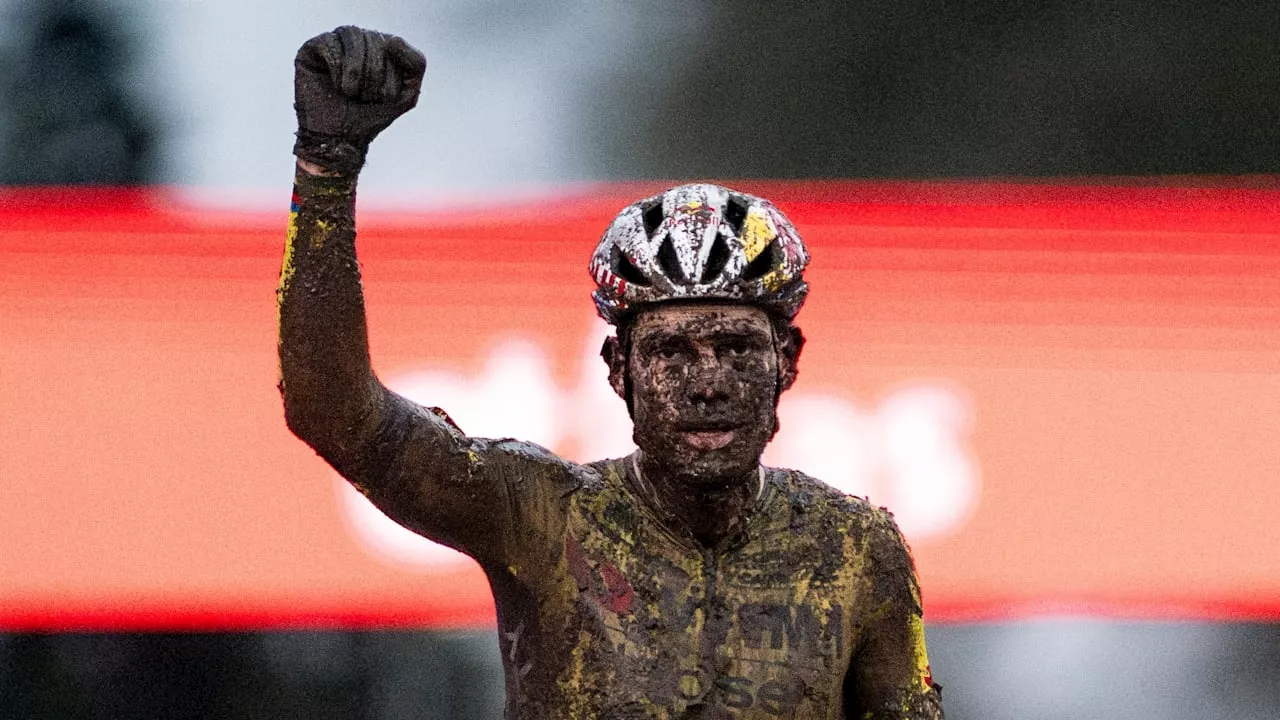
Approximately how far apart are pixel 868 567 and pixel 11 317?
2.99m

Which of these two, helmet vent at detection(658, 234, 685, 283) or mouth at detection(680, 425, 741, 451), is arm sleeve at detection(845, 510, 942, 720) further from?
helmet vent at detection(658, 234, 685, 283)

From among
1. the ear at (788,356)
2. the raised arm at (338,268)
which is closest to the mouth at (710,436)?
the ear at (788,356)

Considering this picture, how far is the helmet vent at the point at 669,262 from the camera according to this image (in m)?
3.07

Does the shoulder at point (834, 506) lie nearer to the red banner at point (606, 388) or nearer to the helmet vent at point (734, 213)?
the helmet vent at point (734, 213)

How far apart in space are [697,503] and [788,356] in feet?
0.85

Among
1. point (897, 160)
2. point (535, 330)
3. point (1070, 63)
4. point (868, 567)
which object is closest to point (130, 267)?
point (535, 330)

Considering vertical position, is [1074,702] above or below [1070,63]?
below

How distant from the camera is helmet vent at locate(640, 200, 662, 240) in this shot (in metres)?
3.18

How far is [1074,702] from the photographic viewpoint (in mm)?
→ 5445

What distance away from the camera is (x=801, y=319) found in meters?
5.53

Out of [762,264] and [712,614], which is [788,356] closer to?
[762,264]

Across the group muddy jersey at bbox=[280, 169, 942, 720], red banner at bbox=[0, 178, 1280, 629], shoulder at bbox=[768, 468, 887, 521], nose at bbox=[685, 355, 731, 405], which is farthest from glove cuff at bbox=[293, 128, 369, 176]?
red banner at bbox=[0, 178, 1280, 629]

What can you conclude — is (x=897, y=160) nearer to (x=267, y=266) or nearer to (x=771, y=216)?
(x=267, y=266)

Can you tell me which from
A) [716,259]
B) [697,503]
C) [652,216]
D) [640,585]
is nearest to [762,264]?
[716,259]
